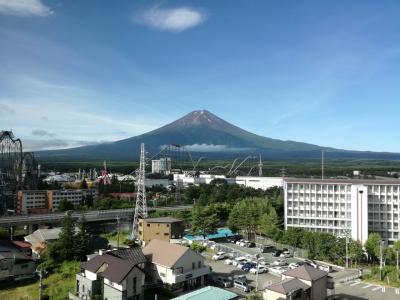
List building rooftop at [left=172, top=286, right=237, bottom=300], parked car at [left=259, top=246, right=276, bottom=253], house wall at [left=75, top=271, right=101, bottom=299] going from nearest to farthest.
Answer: building rooftop at [left=172, top=286, right=237, bottom=300] → house wall at [left=75, top=271, right=101, bottom=299] → parked car at [left=259, top=246, right=276, bottom=253]

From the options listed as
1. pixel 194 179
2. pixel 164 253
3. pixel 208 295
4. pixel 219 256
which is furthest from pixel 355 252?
pixel 194 179

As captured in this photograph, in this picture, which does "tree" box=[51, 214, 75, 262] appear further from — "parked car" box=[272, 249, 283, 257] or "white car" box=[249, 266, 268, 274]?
"parked car" box=[272, 249, 283, 257]

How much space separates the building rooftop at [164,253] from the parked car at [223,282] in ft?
6.70

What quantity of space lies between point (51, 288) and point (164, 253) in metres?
5.00

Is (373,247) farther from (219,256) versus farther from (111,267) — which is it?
(111,267)

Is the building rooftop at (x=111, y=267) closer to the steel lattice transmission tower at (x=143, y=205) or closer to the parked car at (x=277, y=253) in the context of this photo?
the parked car at (x=277, y=253)

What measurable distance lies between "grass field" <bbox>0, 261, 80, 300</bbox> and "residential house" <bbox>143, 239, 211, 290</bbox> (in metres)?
3.42

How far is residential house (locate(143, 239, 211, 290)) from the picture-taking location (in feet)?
51.7

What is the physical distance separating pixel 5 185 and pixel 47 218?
14451 mm

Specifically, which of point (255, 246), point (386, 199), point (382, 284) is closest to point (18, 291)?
point (255, 246)

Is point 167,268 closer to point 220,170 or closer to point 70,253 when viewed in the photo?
point 70,253

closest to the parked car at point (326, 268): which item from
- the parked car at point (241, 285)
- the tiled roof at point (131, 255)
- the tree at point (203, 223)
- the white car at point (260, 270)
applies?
the white car at point (260, 270)

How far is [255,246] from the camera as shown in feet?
81.9

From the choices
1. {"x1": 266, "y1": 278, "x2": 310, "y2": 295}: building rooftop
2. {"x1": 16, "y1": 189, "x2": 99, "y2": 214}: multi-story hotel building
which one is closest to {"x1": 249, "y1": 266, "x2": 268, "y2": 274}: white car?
{"x1": 266, "y1": 278, "x2": 310, "y2": 295}: building rooftop
